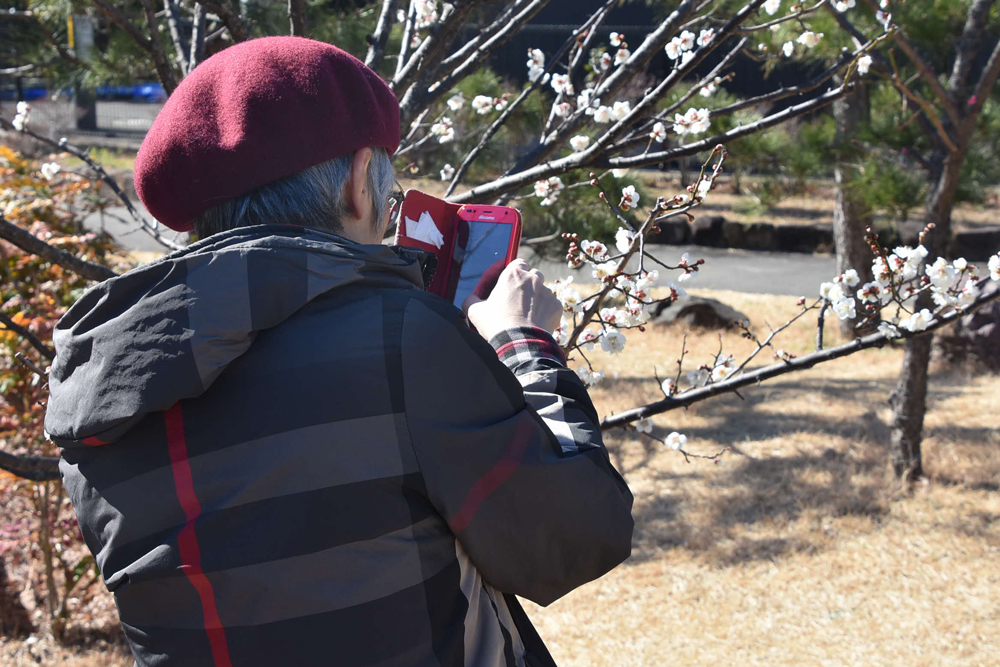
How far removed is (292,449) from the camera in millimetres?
869

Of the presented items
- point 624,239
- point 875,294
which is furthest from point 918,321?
point 624,239

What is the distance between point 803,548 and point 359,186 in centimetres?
368

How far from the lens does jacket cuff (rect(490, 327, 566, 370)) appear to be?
1104mm

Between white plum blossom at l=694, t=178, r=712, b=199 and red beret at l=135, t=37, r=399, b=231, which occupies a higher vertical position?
red beret at l=135, t=37, r=399, b=231

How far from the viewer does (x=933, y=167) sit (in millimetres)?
4703

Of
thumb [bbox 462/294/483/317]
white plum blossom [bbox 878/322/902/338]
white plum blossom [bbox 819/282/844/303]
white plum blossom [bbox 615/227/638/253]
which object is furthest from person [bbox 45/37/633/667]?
white plum blossom [bbox 819/282/844/303]

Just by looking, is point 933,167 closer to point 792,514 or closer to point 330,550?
point 792,514

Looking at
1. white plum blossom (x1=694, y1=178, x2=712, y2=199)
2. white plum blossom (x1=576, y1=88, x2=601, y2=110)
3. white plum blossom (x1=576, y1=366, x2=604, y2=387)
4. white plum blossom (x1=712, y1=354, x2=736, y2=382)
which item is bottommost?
white plum blossom (x1=712, y1=354, x2=736, y2=382)

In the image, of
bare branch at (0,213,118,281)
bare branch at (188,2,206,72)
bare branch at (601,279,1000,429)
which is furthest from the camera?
bare branch at (188,2,206,72)

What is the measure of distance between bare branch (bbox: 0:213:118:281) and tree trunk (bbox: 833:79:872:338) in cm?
575

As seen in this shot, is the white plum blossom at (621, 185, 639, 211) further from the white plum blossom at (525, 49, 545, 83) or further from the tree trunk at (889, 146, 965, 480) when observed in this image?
the tree trunk at (889, 146, 965, 480)

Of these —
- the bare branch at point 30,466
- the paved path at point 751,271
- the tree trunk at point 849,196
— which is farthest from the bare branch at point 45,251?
the paved path at point 751,271

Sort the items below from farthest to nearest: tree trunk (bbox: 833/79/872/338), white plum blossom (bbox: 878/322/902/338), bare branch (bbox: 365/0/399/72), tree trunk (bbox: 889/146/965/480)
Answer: tree trunk (bbox: 833/79/872/338), tree trunk (bbox: 889/146/965/480), bare branch (bbox: 365/0/399/72), white plum blossom (bbox: 878/322/902/338)

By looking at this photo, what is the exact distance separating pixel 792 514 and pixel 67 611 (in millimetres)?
3447
